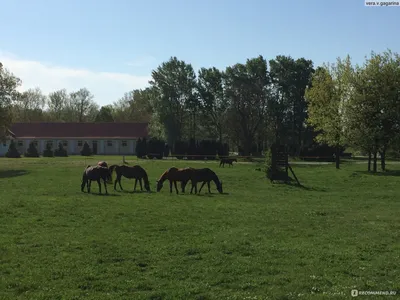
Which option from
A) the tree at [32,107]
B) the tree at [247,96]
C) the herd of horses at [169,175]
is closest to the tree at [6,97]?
the herd of horses at [169,175]

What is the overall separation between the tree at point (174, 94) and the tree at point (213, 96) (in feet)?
5.15

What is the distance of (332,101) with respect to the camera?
48.2m

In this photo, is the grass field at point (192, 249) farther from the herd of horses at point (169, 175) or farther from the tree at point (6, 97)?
the tree at point (6, 97)

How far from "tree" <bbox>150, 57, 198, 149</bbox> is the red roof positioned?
12.6 metres

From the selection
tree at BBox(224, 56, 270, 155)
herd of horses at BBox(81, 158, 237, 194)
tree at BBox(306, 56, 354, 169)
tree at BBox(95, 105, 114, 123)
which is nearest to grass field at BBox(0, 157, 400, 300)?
herd of horses at BBox(81, 158, 237, 194)

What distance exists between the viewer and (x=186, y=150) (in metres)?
73.6

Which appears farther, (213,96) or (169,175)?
(213,96)

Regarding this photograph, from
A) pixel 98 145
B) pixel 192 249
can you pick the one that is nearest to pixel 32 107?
pixel 98 145

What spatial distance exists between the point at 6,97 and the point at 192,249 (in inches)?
1764

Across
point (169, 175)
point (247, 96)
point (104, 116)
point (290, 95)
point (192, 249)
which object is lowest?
point (192, 249)

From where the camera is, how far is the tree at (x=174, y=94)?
8281 cm

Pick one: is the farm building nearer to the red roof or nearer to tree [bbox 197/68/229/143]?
the red roof

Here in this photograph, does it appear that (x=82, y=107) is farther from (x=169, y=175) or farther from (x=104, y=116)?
(x=169, y=175)

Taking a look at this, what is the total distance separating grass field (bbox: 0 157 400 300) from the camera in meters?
7.39
